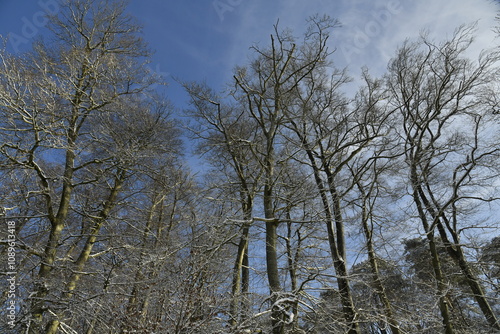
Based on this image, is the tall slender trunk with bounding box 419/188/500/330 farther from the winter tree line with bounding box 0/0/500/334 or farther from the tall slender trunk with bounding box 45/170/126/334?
the tall slender trunk with bounding box 45/170/126/334

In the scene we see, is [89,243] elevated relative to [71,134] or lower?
lower

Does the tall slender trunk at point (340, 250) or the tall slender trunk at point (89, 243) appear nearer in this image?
the tall slender trunk at point (89, 243)

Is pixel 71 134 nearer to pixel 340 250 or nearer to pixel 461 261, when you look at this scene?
pixel 340 250

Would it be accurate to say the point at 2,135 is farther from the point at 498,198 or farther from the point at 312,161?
the point at 498,198

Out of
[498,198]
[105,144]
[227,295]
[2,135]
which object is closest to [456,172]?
[498,198]

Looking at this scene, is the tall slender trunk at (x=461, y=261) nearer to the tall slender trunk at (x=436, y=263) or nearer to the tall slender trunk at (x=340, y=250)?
the tall slender trunk at (x=436, y=263)

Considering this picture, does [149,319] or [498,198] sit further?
[498,198]

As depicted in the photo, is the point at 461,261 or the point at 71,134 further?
the point at 461,261

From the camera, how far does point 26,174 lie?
22.8ft

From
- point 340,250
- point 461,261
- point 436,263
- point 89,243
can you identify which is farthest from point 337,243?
point 89,243

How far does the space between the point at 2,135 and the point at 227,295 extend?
5.27 meters

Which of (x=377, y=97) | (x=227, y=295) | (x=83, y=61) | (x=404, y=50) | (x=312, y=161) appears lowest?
(x=227, y=295)

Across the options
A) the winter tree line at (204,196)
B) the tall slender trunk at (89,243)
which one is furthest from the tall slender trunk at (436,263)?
the tall slender trunk at (89,243)

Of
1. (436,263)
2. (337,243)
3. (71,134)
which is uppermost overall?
(71,134)
